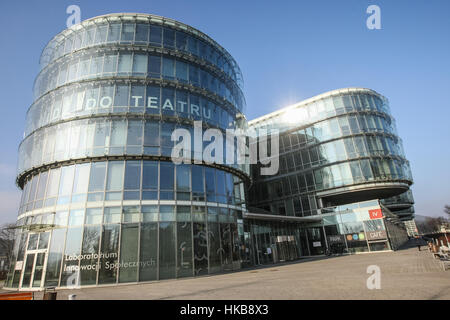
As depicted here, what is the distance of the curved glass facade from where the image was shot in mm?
36688

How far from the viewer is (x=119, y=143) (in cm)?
1900

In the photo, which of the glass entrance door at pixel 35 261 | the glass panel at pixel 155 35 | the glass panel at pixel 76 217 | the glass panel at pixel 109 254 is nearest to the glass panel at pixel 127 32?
the glass panel at pixel 155 35

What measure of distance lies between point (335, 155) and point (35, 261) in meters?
37.0

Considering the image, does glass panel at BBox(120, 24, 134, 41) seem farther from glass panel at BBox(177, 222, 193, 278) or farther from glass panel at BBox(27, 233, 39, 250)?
glass panel at BBox(27, 233, 39, 250)

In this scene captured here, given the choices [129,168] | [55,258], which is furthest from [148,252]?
[129,168]

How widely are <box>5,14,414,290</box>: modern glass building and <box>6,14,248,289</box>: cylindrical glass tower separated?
0.27 ft

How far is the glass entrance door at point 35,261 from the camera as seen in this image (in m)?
16.8

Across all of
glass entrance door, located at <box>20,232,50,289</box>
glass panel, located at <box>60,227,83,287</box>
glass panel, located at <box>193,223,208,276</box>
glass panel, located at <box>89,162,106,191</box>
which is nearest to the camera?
glass panel, located at <box>60,227,83,287</box>

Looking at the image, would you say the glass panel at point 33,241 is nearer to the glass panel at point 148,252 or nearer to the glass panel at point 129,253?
the glass panel at point 129,253

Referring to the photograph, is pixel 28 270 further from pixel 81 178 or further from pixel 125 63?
pixel 125 63

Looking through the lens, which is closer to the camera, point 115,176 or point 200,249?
point 115,176

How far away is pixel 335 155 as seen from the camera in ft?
126

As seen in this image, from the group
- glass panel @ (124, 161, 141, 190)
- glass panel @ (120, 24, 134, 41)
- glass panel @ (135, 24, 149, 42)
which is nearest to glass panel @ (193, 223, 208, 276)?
glass panel @ (124, 161, 141, 190)

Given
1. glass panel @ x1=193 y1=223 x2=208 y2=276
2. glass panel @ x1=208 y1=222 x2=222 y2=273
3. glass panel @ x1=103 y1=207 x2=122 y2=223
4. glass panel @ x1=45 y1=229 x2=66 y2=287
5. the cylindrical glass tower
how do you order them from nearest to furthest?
glass panel @ x1=45 y1=229 x2=66 y2=287 → the cylindrical glass tower → glass panel @ x1=103 y1=207 x2=122 y2=223 → glass panel @ x1=193 y1=223 x2=208 y2=276 → glass panel @ x1=208 y1=222 x2=222 y2=273
